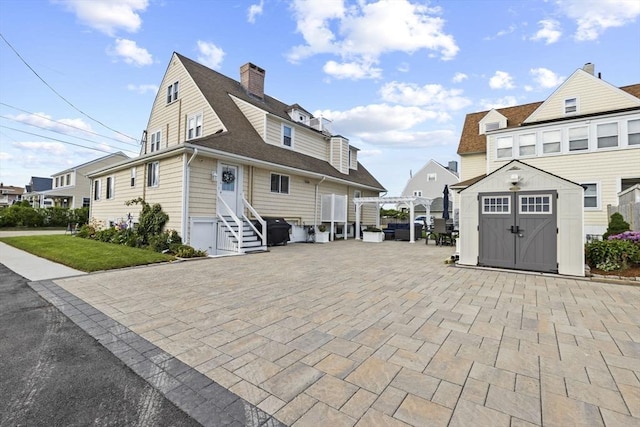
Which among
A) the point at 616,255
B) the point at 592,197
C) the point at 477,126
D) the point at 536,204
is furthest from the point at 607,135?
the point at 536,204

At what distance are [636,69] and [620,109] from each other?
9.71 feet

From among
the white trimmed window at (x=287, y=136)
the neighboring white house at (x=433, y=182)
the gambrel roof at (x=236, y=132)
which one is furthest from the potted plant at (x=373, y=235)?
the neighboring white house at (x=433, y=182)

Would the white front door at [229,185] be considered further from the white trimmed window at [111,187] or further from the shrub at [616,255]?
the shrub at [616,255]

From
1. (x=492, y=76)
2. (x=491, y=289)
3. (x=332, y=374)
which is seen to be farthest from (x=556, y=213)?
(x=492, y=76)

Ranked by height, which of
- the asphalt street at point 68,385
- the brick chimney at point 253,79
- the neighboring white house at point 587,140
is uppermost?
the brick chimney at point 253,79

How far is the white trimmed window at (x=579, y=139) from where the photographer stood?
1320cm

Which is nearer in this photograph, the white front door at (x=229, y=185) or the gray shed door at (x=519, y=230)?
the gray shed door at (x=519, y=230)

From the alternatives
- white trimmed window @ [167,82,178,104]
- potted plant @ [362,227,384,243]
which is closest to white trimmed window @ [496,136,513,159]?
potted plant @ [362,227,384,243]

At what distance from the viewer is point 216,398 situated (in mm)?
2148

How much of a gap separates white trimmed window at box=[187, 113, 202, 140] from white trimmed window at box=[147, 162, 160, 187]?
109 inches

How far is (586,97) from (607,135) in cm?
249

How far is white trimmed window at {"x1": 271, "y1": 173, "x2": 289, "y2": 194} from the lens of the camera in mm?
13656

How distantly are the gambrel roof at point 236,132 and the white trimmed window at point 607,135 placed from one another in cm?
1223

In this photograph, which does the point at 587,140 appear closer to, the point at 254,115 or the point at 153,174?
the point at 254,115
